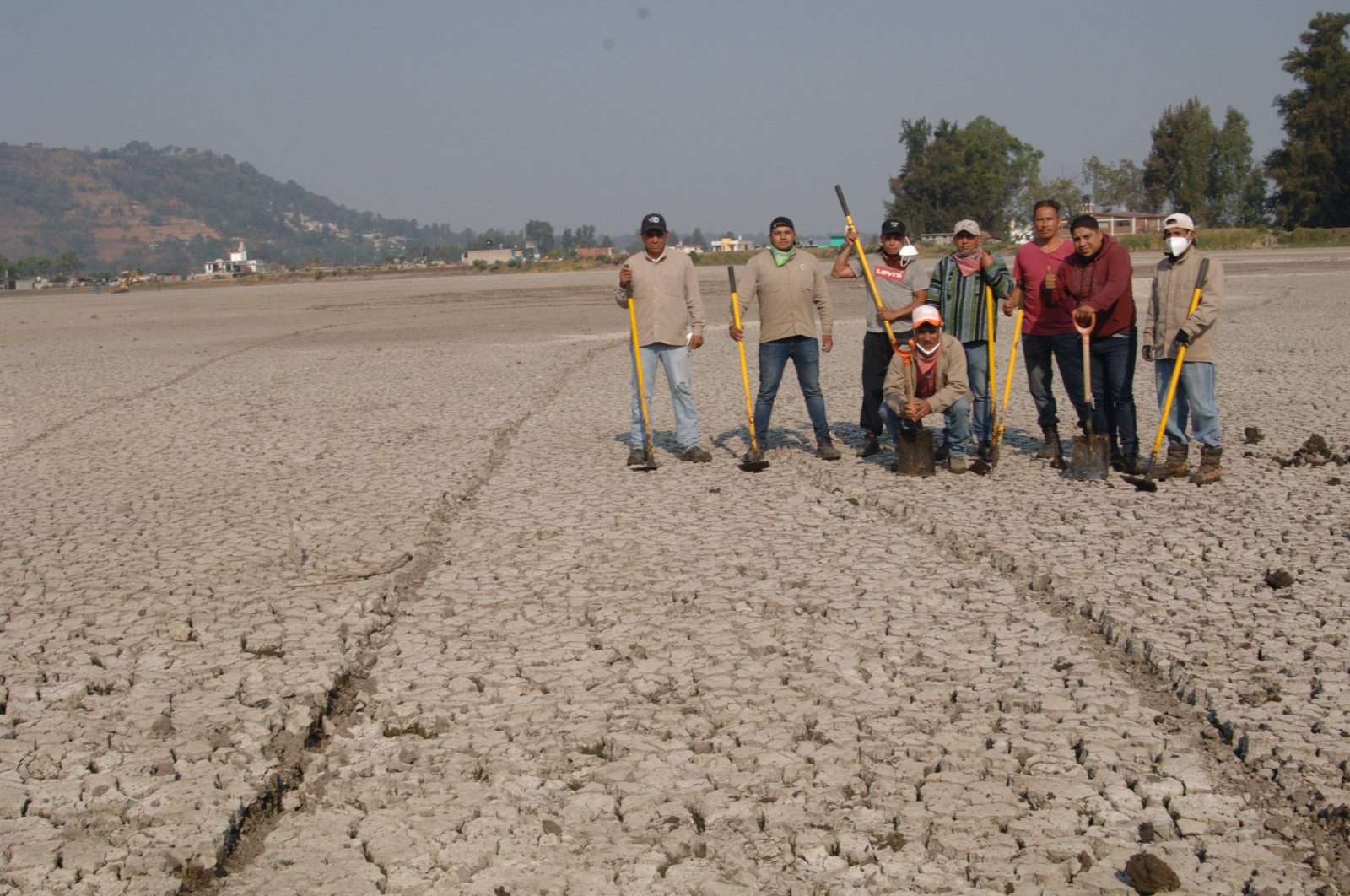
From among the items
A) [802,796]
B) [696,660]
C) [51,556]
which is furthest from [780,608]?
[51,556]

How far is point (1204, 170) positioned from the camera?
110562mm

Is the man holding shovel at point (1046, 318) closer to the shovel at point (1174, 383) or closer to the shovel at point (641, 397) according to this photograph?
the shovel at point (1174, 383)

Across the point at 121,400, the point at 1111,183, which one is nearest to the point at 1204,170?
the point at 1111,183

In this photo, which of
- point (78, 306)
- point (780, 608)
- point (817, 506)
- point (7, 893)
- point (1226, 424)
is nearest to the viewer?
point (7, 893)

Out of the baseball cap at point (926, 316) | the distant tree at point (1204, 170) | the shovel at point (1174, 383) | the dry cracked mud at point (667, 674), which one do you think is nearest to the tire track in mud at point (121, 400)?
the dry cracked mud at point (667, 674)

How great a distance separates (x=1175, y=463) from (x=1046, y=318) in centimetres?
137

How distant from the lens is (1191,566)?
6.91m

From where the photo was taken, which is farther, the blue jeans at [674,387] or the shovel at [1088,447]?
the blue jeans at [674,387]

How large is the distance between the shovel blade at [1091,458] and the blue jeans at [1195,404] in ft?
1.49

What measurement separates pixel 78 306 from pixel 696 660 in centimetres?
5269

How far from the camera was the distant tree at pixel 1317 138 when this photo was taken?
84.9m

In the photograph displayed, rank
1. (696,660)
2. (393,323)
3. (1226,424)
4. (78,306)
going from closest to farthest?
(696,660) → (1226,424) → (393,323) → (78,306)

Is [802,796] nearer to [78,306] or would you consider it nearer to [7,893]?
[7,893]

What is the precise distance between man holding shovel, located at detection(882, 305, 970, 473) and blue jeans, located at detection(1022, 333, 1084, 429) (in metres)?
0.53
